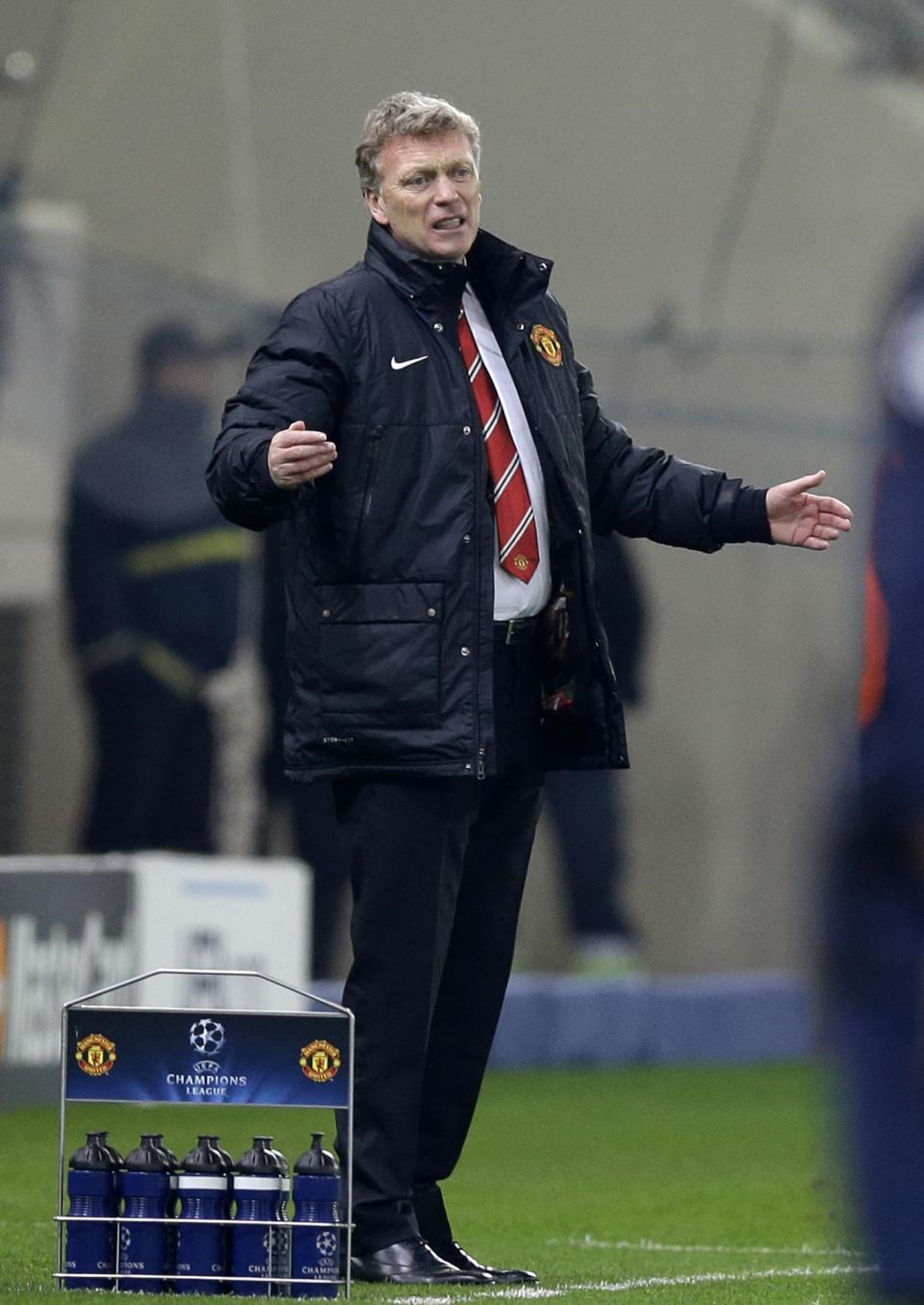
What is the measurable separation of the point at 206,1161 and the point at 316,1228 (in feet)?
0.67

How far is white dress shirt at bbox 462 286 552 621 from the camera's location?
15.9 ft

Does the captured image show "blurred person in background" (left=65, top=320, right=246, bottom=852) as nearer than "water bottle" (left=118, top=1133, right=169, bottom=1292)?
No

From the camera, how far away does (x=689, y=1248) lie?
566 centimetres

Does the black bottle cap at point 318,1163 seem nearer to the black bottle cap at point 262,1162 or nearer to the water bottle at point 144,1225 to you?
the black bottle cap at point 262,1162

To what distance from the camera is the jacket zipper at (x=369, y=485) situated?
15.6 ft

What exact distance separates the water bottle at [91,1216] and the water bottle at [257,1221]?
0.20m

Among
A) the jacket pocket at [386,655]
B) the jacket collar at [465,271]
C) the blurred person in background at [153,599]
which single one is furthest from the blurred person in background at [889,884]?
the blurred person in background at [153,599]

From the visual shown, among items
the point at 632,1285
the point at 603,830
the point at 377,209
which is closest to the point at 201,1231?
the point at 632,1285

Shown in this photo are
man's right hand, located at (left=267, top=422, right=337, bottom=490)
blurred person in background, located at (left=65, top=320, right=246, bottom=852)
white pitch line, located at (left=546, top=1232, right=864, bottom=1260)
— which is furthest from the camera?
blurred person in background, located at (left=65, top=320, right=246, bottom=852)

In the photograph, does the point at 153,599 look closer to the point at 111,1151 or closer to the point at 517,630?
the point at 517,630

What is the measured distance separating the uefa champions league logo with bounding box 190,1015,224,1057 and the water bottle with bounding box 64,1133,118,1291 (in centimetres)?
22

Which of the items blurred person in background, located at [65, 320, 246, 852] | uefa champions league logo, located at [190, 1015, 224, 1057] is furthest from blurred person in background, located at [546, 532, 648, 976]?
uefa champions league logo, located at [190, 1015, 224, 1057]

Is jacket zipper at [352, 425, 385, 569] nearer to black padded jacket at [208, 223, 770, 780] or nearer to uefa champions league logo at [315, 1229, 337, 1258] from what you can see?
black padded jacket at [208, 223, 770, 780]

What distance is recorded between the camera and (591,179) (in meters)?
12.1
